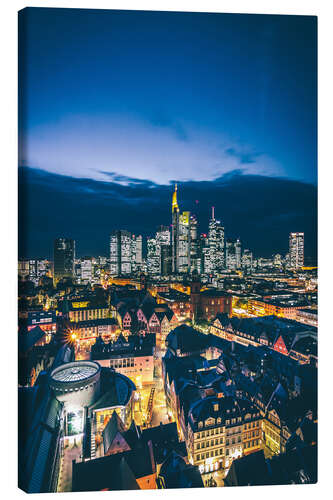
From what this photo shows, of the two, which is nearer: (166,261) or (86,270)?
(166,261)

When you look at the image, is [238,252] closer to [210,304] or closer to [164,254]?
[164,254]

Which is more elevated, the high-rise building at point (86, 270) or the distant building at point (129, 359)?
the high-rise building at point (86, 270)

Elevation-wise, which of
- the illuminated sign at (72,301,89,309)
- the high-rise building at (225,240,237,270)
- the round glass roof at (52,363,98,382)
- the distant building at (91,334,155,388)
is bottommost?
the distant building at (91,334,155,388)

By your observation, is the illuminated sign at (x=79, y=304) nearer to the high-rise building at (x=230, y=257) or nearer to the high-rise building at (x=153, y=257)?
the high-rise building at (x=153, y=257)

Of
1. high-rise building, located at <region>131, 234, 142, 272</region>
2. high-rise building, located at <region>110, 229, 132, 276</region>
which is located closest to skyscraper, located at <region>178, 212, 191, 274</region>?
high-rise building, located at <region>131, 234, 142, 272</region>

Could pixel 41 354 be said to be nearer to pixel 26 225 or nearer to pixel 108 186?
pixel 108 186

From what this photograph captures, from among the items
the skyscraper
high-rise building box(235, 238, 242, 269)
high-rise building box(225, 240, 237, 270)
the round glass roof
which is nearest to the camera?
the round glass roof

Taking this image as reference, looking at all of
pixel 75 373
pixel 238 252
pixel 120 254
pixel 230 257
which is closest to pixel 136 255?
pixel 120 254

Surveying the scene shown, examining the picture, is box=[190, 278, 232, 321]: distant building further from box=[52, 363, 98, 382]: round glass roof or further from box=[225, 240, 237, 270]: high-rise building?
box=[225, 240, 237, 270]: high-rise building

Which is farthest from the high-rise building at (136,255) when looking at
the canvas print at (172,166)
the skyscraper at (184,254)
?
the canvas print at (172,166)

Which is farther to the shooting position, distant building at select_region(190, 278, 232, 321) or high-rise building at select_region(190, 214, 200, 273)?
high-rise building at select_region(190, 214, 200, 273)
